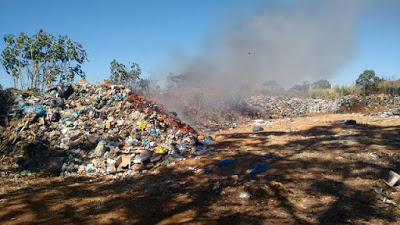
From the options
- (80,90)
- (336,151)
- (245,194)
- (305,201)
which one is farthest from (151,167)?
(80,90)

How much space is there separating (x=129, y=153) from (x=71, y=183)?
133 centimetres

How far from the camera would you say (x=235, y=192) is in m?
3.33

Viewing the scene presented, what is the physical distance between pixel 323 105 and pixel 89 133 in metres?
13.7

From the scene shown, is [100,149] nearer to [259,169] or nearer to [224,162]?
[224,162]

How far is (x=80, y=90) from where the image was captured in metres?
8.01

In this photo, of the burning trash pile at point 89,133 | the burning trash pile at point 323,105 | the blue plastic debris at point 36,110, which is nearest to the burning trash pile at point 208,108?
the burning trash pile at point 323,105

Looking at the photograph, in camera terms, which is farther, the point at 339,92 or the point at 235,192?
the point at 339,92

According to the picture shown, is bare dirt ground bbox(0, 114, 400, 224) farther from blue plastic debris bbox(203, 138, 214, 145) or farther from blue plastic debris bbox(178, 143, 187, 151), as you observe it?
blue plastic debris bbox(203, 138, 214, 145)

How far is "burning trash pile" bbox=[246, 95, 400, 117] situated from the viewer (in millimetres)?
13125

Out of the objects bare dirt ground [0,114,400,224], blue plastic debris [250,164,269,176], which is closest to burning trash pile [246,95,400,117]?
bare dirt ground [0,114,400,224]

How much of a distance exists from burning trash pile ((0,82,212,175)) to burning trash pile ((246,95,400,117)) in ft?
28.5

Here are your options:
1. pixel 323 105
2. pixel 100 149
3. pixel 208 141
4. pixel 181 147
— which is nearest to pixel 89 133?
pixel 100 149

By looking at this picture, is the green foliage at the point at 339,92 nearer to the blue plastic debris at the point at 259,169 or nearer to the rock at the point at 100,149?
the blue plastic debris at the point at 259,169

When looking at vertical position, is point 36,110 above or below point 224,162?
above
